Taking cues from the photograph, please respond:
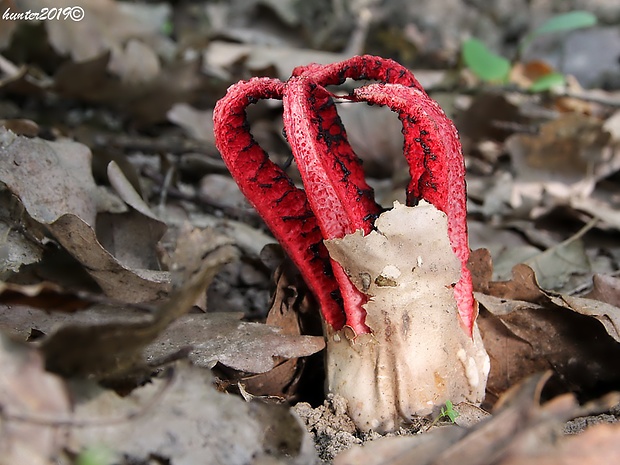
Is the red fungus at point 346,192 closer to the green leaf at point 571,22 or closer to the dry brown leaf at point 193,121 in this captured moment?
the dry brown leaf at point 193,121

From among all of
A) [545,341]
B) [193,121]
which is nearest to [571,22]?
[193,121]

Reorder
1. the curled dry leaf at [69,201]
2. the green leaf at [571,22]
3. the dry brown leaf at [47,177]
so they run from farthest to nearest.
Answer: the green leaf at [571,22], the dry brown leaf at [47,177], the curled dry leaf at [69,201]

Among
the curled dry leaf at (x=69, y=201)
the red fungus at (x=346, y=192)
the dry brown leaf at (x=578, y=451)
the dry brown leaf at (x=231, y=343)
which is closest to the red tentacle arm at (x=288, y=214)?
the red fungus at (x=346, y=192)

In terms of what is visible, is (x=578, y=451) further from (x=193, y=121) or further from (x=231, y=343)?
(x=193, y=121)

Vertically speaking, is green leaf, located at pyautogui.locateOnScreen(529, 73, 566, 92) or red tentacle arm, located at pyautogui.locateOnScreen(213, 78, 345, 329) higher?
red tentacle arm, located at pyautogui.locateOnScreen(213, 78, 345, 329)

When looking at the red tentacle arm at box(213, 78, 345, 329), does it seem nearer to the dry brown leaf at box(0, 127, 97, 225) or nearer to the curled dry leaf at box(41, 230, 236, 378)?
the curled dry leaf at box(41, 230, 236, 378)

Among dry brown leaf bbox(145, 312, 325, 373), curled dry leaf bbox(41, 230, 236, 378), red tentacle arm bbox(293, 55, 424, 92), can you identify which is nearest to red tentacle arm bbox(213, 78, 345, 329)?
dry brown leaf bbox(145, 312, 325, 373)

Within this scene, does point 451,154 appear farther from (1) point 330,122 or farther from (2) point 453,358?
(2) point 453,358
